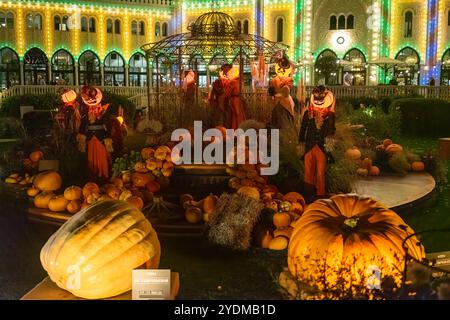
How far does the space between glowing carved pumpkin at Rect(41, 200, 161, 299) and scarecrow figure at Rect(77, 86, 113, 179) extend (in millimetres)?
4721

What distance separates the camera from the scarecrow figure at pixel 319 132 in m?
8.34

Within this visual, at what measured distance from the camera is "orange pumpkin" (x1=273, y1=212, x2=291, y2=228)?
280 inches

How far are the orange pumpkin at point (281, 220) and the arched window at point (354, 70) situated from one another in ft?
114

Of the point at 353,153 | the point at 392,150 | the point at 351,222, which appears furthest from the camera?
the point at 392,150

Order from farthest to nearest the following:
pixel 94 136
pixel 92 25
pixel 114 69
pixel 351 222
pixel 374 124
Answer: pixel 114 69, pixel 92 25, pixel 374 124, pixel 94 136, pixel 351 222

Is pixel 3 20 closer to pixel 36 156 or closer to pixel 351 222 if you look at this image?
pixel 36 156

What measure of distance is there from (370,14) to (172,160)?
33.6m

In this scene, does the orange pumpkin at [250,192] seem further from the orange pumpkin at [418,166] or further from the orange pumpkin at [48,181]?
the orange pumpkin at [418,166]

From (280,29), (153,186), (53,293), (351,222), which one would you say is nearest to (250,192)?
(153,186)

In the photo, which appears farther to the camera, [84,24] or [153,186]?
[84,24]

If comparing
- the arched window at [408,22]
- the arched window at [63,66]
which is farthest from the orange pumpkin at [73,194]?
the arched window at [63,66]

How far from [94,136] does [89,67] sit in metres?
39.0

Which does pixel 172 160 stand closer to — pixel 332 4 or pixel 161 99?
pixel 161 99

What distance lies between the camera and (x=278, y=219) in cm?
714
